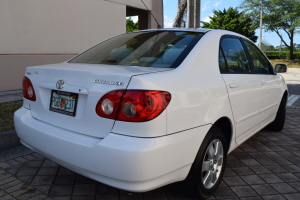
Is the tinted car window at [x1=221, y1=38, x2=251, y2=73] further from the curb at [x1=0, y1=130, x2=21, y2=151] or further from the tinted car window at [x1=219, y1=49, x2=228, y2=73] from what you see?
the curb at [x1=0, y1=130, x2=21, y2=151]

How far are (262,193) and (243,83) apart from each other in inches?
44.1

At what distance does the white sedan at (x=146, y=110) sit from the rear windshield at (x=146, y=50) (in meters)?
0.01

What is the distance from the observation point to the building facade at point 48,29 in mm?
7578

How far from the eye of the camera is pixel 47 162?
349 centimetres

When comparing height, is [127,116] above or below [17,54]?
below

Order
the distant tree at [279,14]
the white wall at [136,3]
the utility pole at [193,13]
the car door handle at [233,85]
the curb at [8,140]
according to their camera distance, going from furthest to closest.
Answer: the distant tree at [279,14], the white wall at [136,3], the utility pole at [193,13], the curb at [8,140], the car door handle at [233,85]

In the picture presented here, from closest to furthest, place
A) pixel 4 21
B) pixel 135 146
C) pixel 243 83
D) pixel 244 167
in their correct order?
1. pixel 135 146
2. pixel 243 83
3. pixel 244 167
4. pixel 4 21

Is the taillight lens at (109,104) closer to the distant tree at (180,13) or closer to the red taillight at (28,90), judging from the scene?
the red taillight at (28,90)

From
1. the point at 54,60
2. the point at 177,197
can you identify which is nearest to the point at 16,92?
the point at 54,60

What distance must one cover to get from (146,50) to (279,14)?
34586 millimetres

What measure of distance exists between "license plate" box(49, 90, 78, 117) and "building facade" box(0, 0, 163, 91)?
5.83 meters

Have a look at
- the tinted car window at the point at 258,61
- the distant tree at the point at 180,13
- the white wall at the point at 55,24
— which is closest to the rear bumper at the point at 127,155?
the tinted car window at the point at 258,61

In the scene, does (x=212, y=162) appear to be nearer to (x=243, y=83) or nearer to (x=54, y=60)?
(x=243, y=83)

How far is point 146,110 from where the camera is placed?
2021 mm
